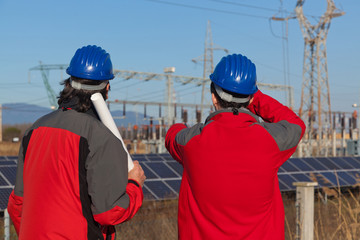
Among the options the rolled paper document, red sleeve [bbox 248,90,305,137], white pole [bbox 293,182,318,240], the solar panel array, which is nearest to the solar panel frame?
the solar panel array

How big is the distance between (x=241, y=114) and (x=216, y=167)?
286 millimetres

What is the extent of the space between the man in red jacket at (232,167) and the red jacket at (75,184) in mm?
379

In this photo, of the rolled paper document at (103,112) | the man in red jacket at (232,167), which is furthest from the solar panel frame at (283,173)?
the rolled paper document at (103,112)

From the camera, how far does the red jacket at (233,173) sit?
7.55 ft

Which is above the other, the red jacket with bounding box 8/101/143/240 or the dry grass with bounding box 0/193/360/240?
the red jacket with bounding box 8/101/143/240

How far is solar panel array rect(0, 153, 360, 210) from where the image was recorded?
8195 millimetres

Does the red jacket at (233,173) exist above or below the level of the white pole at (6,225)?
above

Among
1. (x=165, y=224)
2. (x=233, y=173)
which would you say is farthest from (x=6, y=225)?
(x=165, y=224)

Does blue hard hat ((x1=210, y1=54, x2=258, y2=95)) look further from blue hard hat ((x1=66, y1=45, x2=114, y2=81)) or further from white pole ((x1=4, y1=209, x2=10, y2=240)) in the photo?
white pole ((x1=4, y1=209, x2=10, y2=240))

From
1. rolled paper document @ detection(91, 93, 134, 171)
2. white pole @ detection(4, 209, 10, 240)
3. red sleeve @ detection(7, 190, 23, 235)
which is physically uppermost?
rolled paper document @ detection(91, 93, 134, 171)

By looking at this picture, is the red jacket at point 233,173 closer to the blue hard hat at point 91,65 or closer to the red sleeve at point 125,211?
the red sleeve at point 125,211

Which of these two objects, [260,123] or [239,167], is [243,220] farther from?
[260,123]

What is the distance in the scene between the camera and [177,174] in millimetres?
10258

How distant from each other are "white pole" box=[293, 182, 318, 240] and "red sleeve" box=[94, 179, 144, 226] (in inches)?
107
